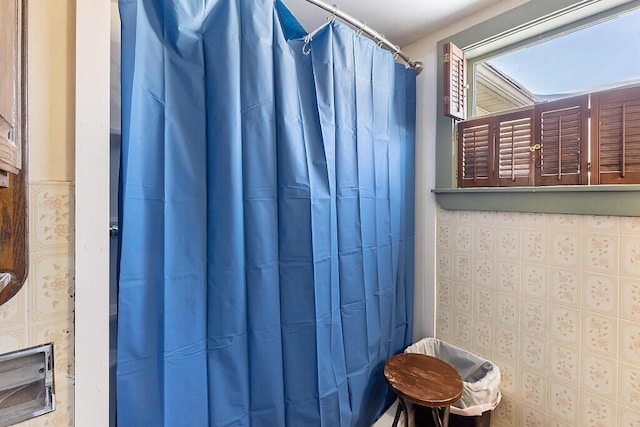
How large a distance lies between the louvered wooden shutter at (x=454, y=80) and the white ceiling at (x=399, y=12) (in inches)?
6.6

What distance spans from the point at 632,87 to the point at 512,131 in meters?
0.39

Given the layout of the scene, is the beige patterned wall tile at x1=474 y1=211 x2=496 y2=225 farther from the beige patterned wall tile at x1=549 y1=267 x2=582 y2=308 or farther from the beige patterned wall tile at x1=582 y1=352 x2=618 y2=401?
the beige patterned wall tile at x1=582 y1=352 x2=618 y2=401

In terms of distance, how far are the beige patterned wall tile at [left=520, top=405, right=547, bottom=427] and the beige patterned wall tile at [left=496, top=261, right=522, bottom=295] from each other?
0.51 m

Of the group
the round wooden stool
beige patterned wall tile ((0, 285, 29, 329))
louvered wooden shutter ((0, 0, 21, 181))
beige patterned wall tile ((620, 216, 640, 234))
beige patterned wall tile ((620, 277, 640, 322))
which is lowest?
the round wooden stool

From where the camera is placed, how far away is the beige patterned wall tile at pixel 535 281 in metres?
1.20

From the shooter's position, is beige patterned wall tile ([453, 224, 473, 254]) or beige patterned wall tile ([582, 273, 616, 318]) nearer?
beige patterned wall tile ([582, 273, 616, 318])

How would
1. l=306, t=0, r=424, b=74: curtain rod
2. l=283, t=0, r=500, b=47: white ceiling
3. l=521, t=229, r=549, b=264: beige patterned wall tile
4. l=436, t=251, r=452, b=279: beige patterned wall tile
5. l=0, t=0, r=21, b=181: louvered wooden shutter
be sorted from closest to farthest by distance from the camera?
1. l=0, t=0, r=21, b=181: louvered wooden shutter
2. l=306, t=0, r=424, b=74: curtain rod
3. l=521, t=229, r=549, b=264: beige patterned wall tile
4. l=283, t=0, r=500, b=47: white ceiling
5. l=436, t=251, r=452, b=279: beige patterned wall tile

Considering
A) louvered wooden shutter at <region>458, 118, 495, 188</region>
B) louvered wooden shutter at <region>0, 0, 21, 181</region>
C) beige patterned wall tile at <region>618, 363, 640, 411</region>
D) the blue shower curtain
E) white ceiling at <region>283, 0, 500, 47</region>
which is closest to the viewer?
louvered wooden shutter at <region>0, 0, 21, 181</region>

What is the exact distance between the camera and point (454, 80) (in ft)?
4.52

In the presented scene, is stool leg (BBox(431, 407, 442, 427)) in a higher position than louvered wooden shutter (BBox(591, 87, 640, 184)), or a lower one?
lower

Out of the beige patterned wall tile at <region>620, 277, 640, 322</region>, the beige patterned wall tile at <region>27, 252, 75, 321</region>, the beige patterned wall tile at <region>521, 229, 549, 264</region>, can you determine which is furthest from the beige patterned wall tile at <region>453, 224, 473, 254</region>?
the beige patterned wall tile at <region>27, 252, 75, 321</region>

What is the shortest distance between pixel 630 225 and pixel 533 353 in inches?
25.2

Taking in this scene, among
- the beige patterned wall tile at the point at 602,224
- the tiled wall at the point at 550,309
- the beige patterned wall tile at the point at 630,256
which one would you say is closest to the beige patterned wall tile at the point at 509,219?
the tiled wall at the point at 550,309

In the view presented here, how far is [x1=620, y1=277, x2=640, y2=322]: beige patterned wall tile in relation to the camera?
0.99m
